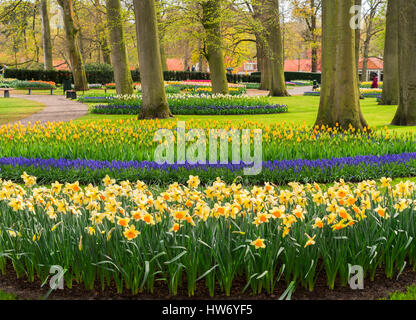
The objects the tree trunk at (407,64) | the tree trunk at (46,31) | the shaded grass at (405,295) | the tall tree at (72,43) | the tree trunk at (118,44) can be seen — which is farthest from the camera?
the tree trunk at (46,31)

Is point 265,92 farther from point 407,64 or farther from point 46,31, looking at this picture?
point 407,64

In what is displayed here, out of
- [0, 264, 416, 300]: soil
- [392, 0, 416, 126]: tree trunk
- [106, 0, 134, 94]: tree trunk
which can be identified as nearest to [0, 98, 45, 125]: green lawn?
[106, 0, 134, 94]: tree trunk

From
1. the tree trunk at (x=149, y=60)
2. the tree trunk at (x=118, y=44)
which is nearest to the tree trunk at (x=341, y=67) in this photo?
the tree trunk at (x=149, y=60)

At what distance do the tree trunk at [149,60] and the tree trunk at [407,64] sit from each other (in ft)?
20.7

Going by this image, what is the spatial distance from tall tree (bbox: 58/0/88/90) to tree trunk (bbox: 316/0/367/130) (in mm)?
18360

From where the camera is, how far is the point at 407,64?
11547 mm

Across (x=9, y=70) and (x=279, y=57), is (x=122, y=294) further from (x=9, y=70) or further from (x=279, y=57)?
(x=9, y=70)

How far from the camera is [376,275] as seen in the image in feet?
11.7

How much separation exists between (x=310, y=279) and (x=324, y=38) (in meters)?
7.99

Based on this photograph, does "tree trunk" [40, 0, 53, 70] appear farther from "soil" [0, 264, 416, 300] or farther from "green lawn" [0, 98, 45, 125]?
"soil" [0, 264, 416, 300]

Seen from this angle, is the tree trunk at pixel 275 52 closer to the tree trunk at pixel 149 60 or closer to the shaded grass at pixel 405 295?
the tree trunk at pixel 149 60

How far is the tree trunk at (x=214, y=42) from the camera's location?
765 inches

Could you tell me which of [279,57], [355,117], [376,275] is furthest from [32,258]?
[279,57]

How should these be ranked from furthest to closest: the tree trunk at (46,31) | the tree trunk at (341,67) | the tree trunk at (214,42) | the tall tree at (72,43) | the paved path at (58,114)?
the tree trunk at (46,31) → the tall tree at (72,43) → the tree trunk at (214,42) → the paved path at (58,114) → the tree trunk at (341,67)
